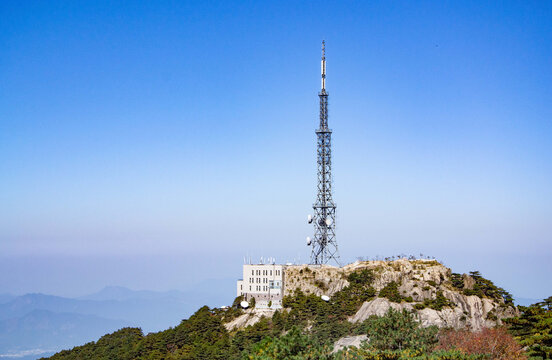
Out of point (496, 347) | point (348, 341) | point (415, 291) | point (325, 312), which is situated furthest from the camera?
point (415, 291)

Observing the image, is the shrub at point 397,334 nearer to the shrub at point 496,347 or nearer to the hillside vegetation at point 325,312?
the shrub at point 496,347

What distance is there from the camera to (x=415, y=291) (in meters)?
81.1

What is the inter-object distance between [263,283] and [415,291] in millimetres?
24372

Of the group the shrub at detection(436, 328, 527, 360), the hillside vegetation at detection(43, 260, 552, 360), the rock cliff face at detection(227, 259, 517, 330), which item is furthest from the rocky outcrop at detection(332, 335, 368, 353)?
the shrub at detection(436, 328, 527, 360)

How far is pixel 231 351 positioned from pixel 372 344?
28741mm

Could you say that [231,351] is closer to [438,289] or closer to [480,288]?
[438,289]

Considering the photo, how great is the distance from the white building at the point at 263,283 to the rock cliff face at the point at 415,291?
1476mm

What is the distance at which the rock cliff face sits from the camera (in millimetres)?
76125

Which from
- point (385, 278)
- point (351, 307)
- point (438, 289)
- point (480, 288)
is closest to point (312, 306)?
point (351, 307)

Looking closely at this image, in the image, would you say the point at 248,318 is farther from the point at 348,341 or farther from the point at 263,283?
the point at 348,341

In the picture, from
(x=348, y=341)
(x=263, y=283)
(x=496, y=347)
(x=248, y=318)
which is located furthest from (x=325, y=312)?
(x=496, y=347)

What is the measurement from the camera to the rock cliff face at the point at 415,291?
7612cm

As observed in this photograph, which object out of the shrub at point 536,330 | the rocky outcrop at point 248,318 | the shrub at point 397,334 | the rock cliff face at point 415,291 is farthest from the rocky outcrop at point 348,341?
the shrub at point 536,330

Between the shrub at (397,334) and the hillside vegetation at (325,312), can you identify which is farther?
the hillside vegetation at (325,312)
